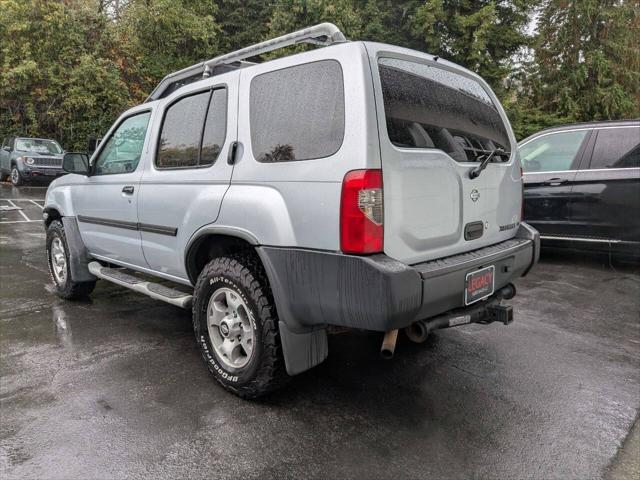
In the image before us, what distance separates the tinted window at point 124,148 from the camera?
393 cm

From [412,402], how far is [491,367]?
824 millimetres

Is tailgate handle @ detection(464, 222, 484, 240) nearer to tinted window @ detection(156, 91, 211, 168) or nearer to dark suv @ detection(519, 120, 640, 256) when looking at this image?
tinted window @ detection(156, 91, 211, 168)

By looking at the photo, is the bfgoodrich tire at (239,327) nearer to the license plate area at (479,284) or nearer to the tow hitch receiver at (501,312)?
the license plate area at (479,284)

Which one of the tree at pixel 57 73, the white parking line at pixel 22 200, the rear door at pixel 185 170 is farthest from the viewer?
the tree at pixel 57 73

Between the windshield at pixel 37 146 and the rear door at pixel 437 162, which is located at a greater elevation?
the windshield at pixel 37 146

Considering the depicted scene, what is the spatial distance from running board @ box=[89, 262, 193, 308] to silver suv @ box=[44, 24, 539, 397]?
25 millimetres

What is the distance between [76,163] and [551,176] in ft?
18.5

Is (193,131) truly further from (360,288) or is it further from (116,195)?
(360,288)

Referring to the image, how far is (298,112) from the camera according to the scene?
2.65 metres

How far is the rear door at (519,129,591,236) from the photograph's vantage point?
6316mm

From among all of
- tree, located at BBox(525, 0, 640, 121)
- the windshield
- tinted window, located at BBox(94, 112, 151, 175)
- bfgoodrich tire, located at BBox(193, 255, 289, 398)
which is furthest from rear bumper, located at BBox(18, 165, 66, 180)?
tree, located at BBox(525, 0, 640, 121)

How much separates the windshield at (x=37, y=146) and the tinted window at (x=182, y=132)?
51.4 feet

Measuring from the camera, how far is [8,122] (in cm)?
1978

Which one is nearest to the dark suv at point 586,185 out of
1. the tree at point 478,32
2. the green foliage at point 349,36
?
the green foliage at point 349,36
